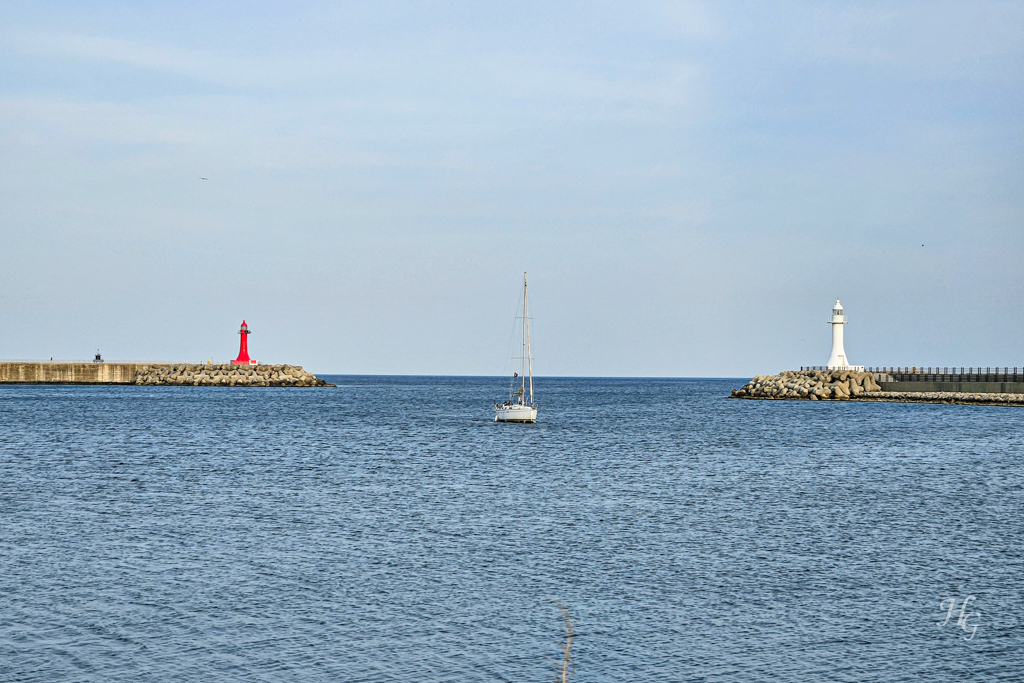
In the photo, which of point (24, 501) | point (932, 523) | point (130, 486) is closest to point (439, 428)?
point (130, 486)

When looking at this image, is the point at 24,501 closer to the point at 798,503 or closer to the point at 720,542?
the point at 720,542

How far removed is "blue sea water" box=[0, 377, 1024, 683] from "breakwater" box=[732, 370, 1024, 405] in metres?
51.0

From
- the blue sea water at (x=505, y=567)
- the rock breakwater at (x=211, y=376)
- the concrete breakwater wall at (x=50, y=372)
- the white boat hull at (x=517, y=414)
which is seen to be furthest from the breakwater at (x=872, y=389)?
the concrete breakwater wall at (x=50, y=372)

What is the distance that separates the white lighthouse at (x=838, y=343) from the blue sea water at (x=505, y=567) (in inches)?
2502

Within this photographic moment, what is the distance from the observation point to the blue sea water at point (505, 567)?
1324 centimetres

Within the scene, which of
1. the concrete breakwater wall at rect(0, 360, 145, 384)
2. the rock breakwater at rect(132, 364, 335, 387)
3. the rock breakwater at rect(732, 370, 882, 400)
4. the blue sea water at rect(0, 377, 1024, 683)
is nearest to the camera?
the blue sea water at rect(0, 377, 1024, 683)

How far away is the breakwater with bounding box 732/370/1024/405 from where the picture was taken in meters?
90.3

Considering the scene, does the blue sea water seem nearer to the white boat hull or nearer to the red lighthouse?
the white boat hull

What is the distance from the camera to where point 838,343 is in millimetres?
107938

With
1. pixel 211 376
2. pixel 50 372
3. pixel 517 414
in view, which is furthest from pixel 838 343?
pixel 50 372

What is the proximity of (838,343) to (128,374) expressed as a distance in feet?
356

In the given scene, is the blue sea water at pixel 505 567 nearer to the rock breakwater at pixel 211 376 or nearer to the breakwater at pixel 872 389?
the breakwater at pixel 872 389

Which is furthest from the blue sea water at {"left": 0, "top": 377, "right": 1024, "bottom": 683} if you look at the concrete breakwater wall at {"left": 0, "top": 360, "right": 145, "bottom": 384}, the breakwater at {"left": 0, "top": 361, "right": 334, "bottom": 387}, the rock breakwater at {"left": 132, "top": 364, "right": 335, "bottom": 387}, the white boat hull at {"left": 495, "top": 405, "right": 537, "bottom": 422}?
the concrete breakwater wall at {"left": 0, "top": 360, "right": 145, "bottom": 384}

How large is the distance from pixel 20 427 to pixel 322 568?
Result: 51372 millimetres
